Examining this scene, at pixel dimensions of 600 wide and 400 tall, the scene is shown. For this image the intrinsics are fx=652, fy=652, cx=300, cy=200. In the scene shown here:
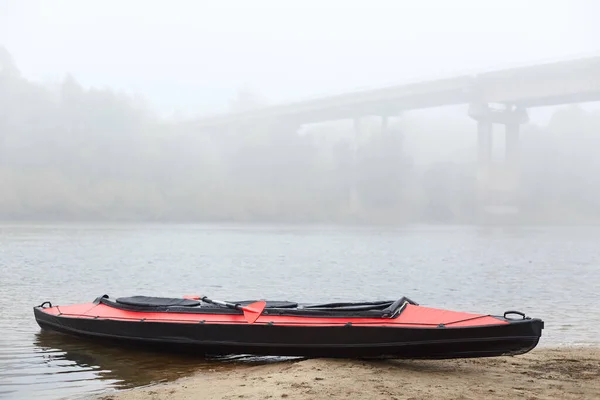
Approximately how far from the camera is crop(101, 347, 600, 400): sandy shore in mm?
6109

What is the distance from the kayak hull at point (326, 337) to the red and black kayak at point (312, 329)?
1 cm

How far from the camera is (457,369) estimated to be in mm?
7395

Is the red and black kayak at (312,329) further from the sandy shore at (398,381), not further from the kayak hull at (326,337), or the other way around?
the sandy shore at (398,381)

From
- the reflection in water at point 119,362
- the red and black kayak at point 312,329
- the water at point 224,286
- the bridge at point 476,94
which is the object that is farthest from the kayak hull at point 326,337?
the bridge at point 476,94

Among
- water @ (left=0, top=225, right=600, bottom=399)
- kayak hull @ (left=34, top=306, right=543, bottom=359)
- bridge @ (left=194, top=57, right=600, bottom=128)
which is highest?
bridge @ (left=194, top=57, right=600, bottom=128)


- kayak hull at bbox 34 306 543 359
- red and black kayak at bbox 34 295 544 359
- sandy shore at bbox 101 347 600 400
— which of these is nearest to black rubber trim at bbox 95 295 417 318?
red and black kayak at bbox 34 295 544 359

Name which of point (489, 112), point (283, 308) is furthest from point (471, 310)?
point (489, 112)

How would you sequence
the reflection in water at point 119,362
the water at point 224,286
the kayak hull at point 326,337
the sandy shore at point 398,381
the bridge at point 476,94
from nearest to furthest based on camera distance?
the sandy shore at point 398,381, the kayak hull at point 326,337, the reflection in water at point 119,362, the water at point 224,286, the bridge at point 476,94

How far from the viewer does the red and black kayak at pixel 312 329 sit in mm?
7090

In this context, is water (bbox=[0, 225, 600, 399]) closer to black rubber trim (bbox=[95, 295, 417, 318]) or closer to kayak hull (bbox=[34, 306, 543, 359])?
kayak hull (bbox=[34, 306, 543, 359])

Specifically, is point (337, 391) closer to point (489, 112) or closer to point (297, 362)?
point (297, 362)

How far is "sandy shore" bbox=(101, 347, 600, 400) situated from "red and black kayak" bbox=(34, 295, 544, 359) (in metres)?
0.21

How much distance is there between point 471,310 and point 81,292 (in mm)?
9560

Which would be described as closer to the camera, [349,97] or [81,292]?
[81,292]
